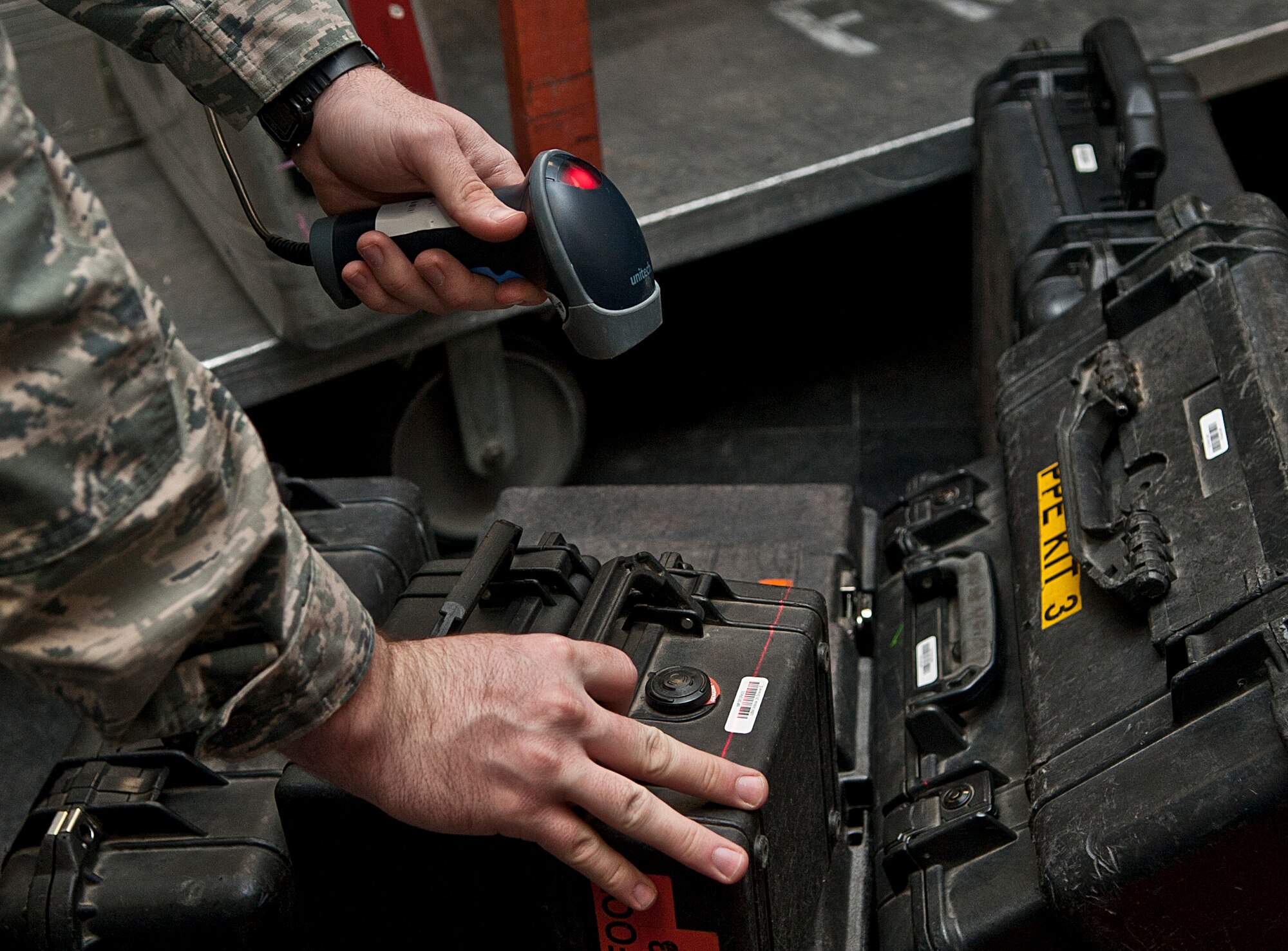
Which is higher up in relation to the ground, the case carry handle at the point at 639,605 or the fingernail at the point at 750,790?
the case carry handle at the point at 639,605

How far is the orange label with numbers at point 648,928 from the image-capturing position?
0.85 metres

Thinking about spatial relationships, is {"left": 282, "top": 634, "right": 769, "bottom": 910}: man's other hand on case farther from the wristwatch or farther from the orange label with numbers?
the wristwatch

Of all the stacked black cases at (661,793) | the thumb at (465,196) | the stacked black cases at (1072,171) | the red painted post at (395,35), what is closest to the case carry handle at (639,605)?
the stacked black cases at (661,793)

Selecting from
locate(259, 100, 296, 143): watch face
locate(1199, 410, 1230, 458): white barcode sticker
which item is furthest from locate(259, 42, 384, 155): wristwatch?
locate(1199, 410, 1230, 458): white barcode sticker

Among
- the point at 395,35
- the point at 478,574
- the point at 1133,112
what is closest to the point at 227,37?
the point at 478,574

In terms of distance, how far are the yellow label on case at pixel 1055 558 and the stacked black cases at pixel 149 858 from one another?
0.69 meters

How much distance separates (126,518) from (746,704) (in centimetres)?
45

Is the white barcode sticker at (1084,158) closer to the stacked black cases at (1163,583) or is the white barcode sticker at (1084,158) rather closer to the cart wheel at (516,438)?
the stacked black cases at (1163,583)

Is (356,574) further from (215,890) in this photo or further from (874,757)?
(874,757)

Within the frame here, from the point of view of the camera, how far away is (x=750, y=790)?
2.68 ft

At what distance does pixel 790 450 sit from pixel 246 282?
38.8 inches

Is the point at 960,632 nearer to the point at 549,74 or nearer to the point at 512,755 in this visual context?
the point at 512,755

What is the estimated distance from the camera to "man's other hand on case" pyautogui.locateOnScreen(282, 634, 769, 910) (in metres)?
0.75

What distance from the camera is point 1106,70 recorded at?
170 cm
